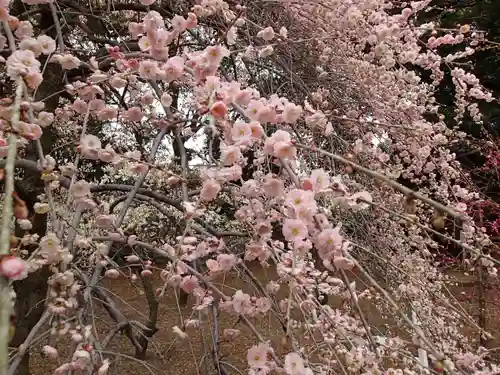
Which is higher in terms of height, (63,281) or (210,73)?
(210,73)

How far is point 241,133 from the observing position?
1.16 m

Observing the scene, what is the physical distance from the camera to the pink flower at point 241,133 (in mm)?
1135

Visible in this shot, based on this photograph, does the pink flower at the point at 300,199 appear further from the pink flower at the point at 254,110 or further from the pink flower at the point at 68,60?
the pink flower at the point at 68,60

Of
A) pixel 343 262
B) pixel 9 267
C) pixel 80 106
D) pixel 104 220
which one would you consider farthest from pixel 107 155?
pixel 9 267

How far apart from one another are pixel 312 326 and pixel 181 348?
588 cm

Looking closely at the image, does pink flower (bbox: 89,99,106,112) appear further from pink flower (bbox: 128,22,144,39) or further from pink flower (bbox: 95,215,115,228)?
pink flower (bbox: 95,215,115,228)

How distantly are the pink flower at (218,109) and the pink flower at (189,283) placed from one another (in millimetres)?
431

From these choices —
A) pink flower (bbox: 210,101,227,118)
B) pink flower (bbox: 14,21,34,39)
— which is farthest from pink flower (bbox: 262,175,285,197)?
pink flower (bbox: 14,21,34,39)

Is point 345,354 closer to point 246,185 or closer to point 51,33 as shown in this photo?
point 246,185

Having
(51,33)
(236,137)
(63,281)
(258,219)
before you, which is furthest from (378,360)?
(51,33)

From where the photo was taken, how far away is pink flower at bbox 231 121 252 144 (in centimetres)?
113

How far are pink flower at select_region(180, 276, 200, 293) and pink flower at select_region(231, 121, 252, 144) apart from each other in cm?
38

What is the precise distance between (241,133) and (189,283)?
40 cm

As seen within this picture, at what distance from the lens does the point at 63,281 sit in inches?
43.4
